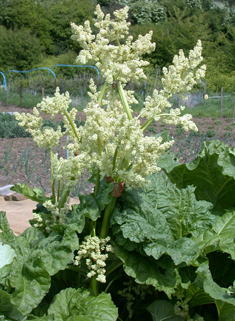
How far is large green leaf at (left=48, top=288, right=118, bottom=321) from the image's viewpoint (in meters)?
1.29

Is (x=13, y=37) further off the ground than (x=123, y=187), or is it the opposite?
(x=123, y=187)

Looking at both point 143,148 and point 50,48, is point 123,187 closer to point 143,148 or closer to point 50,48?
point 143,148

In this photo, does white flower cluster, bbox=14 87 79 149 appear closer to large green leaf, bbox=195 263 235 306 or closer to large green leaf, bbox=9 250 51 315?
large green leaf, bbox=9 250 51 315

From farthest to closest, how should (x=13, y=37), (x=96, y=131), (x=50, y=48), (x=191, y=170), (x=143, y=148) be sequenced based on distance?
1. (x=50, y=48)
2. (x=13, y=37)
3. (x=191, y=170)
4. (x=96, y=131)
5. (x=143, y=148)

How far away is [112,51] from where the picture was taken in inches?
56.8

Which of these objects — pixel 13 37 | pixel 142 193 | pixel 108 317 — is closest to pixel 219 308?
pixel 108 317

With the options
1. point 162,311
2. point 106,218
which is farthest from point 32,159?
point 162,311

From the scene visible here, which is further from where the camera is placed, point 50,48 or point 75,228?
point 50,48

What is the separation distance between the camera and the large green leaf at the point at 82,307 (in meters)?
1.29

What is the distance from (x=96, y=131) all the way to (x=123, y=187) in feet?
0.87

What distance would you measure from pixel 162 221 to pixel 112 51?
0.74 meters

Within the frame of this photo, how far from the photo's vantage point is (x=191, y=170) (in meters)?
1.92

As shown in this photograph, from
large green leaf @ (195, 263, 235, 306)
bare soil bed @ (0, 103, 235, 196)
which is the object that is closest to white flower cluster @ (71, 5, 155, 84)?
large green leaf @ (195, 263, 235, 306)

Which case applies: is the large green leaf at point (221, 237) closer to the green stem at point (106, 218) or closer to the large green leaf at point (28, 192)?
the green stem at point (106, 218)
